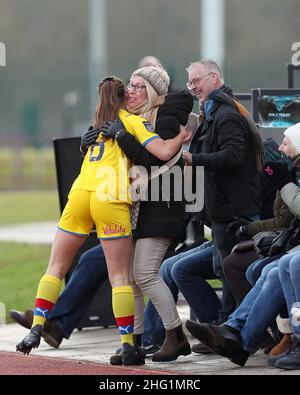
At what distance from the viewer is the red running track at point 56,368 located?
7395mm

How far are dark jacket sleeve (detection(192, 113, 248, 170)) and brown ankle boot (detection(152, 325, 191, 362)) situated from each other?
1050mm

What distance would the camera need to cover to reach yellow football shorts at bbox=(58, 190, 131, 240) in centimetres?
760

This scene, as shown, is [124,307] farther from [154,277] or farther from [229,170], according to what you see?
[229,170]

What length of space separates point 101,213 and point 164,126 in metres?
0.67

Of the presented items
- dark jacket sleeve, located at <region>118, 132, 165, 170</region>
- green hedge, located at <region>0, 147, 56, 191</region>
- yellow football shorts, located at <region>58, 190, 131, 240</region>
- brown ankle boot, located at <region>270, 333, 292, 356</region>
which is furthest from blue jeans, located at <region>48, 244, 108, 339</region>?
green hedge, located at <region>0, 147, 56, 191</region>

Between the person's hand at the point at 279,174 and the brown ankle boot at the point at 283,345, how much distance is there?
95 cm

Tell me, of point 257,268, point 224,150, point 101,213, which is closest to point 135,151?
point 101,213

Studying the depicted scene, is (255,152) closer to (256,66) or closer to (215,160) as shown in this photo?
(215,160)

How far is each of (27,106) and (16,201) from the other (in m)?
7.42

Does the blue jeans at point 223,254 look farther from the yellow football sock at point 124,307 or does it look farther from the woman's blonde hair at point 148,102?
the woman's blonde hair at point 148,102

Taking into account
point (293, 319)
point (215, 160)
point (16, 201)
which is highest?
point (215, 160)

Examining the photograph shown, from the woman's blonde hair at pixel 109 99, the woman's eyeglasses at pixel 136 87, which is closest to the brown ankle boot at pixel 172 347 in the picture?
the woman's blonde hair at pixel 109 99

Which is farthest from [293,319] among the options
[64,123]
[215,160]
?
[64,123]
